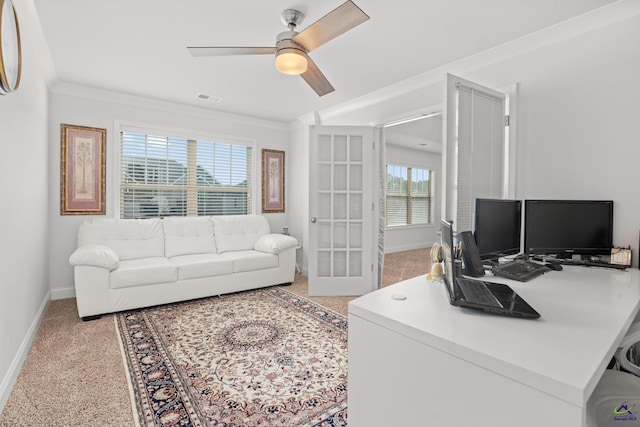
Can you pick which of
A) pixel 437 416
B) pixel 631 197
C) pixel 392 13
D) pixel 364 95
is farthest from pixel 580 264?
pixel 364 95

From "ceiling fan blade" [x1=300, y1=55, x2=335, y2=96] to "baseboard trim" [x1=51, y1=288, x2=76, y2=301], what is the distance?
3.66 m

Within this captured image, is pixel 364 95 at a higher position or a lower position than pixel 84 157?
higher

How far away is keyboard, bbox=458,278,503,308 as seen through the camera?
47.3 inches

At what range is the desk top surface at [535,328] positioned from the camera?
2.59ft

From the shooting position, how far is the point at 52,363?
224 centimetres

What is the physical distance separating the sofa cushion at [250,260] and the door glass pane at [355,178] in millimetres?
1377

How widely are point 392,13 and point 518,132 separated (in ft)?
4.61

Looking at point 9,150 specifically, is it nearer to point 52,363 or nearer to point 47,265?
point 52,363

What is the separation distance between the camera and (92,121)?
387 cm

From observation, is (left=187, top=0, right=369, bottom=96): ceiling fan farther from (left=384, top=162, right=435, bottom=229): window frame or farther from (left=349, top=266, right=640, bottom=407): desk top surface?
(left=384, top=162, right=435, bottom=229): window frame

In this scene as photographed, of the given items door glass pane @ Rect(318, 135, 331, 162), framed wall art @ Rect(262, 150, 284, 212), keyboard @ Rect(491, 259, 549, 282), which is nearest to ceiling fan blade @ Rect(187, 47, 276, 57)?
door glass pane @ Rect(318, 135, 331, 162)

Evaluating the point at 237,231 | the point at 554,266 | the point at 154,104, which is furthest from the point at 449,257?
the point at 154,104

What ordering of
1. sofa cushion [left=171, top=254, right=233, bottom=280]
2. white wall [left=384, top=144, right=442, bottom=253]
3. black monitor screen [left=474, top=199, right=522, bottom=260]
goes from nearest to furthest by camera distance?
black monitor screen [left=474, top=199, right=522, bottom=260], sofa cushion [left=171, top=254, right=233, bottom=280], white wall [left=384, top=144, right=442, bottom=253]

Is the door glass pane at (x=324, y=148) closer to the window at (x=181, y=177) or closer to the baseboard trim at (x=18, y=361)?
the window at (x=181, y=177)
